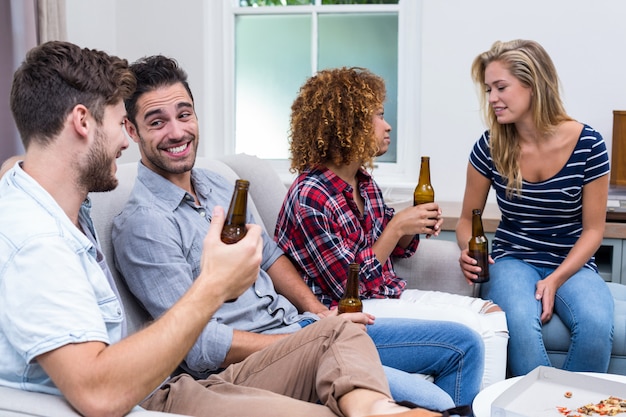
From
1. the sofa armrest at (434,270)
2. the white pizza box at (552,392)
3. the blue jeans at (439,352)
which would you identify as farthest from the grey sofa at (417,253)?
the white pizza box at (552,392)

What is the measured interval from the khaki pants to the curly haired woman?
0.59 m

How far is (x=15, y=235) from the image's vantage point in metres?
1.25

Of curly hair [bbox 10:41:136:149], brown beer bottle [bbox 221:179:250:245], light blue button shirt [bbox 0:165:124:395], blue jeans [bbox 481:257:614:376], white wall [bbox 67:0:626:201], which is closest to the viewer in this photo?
light blue button shirt [bbox 0:165:124:395]

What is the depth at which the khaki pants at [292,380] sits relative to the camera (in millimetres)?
1449

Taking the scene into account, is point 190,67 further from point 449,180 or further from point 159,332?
point 159,332

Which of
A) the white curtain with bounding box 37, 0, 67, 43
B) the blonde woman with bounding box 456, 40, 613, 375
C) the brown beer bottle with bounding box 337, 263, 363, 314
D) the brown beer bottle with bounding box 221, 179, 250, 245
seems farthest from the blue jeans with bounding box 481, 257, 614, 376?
the white curtain with bounding box 37, 0, 67, 43

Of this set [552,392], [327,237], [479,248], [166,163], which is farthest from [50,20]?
[552,392]

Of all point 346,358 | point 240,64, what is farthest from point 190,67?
point 346,358

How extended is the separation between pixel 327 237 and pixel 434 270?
0.60m

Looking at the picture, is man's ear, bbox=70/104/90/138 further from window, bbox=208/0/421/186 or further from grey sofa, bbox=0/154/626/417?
window, bbox=208/0/421/186

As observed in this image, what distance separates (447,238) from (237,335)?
5.16ft

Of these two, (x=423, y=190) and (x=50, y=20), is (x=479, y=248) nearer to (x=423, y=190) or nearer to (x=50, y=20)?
(x=423, y=190)

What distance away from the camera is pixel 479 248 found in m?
2.56

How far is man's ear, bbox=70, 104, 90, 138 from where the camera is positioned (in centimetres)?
138
